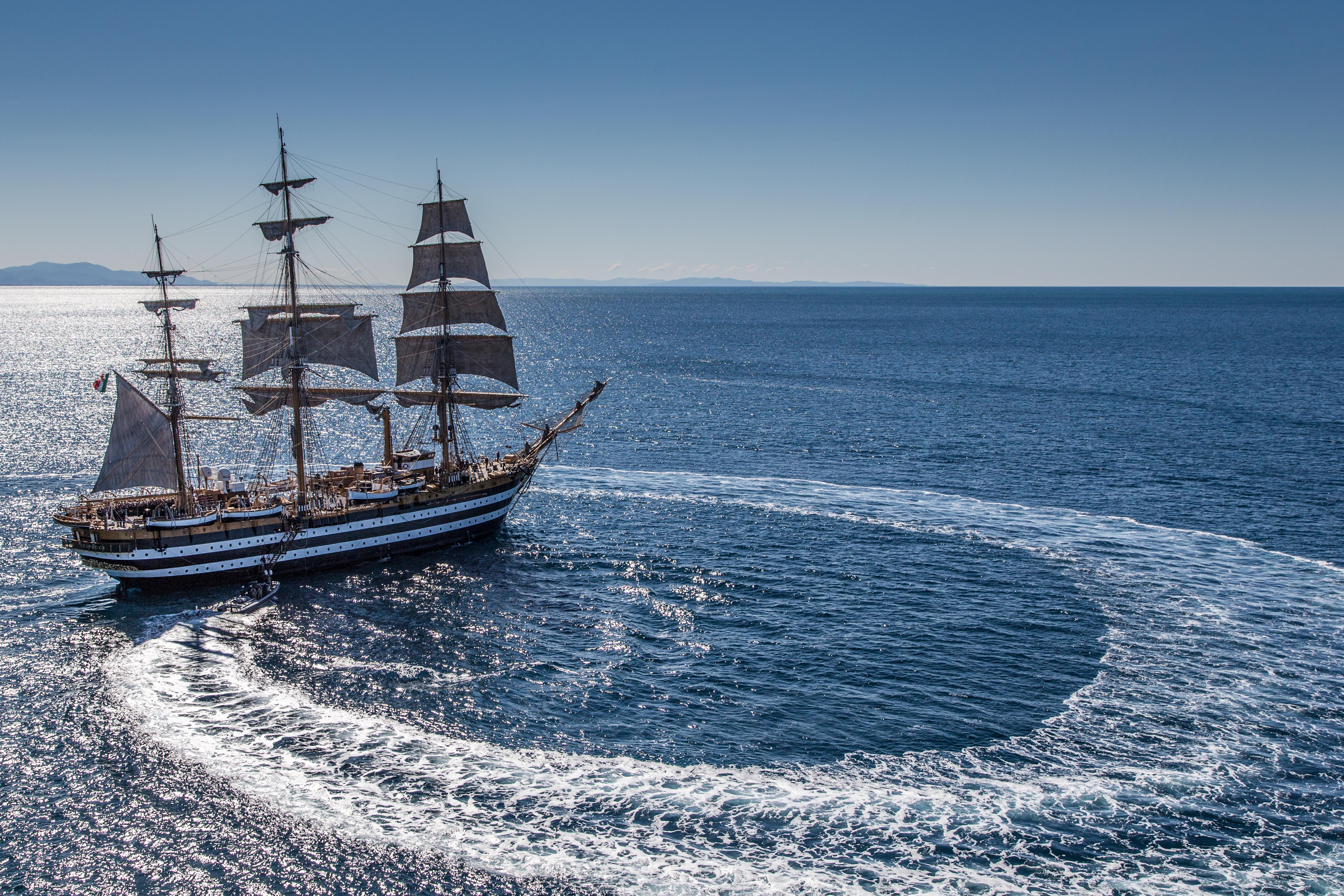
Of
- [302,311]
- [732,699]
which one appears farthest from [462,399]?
[732,699]

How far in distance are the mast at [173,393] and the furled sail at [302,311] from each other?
5286 millimetres

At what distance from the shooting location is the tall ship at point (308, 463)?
48.9m

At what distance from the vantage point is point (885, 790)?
29.6 m

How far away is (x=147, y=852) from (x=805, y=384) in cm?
10475

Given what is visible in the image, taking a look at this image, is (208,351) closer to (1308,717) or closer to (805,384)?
(805,384)

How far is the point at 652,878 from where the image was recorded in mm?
25469

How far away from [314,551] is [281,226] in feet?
72.1

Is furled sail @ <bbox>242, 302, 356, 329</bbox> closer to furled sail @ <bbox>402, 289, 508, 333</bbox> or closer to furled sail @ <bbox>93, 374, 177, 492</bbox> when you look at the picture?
furled sail @ <bbox>402, 289, 508, 333</bbox>

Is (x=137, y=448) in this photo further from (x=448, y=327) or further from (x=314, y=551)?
(x=448, y=327)

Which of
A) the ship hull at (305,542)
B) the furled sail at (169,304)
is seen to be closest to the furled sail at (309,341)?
the furled sail at (169,304)

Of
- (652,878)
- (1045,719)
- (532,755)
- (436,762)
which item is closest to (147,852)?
(436,762)

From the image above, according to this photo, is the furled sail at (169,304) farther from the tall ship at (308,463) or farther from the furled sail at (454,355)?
Answer: the furled sail at (454,355)

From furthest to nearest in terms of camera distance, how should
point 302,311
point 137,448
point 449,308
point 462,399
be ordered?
point 462,399
point 449,308
point 302,311
point 137,448

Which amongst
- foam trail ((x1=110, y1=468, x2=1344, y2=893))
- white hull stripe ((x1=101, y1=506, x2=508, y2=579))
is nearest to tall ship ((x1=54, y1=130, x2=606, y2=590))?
white hull stripe ((x1=101, y1=506, x2=508, y2=579))
